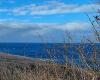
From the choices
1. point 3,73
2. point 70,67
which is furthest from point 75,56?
point 3,73

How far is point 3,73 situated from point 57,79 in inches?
135

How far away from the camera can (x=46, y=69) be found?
473 inches

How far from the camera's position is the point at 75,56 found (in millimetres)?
11430

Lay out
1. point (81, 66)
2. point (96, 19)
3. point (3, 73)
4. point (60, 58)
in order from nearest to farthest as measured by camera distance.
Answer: point (96, 19) → point (81, 66) → point (60, 58) → point (3, 73)

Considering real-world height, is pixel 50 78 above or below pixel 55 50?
below

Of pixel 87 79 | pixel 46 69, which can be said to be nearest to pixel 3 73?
pixel 46 69

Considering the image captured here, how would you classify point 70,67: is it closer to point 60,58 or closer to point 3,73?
point 60,58

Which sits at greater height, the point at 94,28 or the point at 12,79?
the point at 94,28

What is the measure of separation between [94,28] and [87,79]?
3.81 feet

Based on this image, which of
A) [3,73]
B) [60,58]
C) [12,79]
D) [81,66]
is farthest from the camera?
[3,73]

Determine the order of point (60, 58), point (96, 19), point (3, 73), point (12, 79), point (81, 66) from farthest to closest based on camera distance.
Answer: point (3, 73)
point (12, 79)
point (60, 58)
point (81, 66)
point (96, 19)

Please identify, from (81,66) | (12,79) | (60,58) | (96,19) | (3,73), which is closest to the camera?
(96,19)

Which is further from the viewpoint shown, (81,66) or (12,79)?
(12,79)

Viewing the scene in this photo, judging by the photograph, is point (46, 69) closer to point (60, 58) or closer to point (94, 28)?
point (60, 58)
